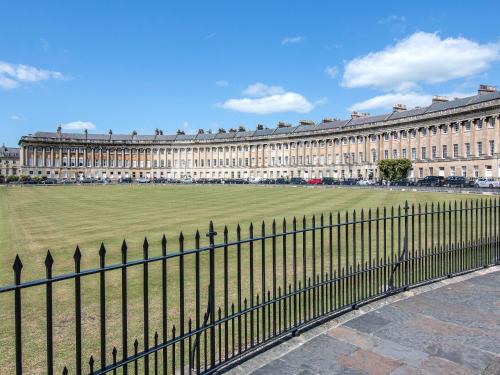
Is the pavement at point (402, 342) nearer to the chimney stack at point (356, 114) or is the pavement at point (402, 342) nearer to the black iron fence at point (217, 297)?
the black iron fence at point (217, 297)

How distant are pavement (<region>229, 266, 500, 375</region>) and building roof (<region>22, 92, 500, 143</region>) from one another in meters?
69.1

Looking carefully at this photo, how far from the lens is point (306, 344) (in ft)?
17.1

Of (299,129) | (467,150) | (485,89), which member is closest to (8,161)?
(299,129)

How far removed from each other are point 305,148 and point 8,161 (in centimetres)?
11391

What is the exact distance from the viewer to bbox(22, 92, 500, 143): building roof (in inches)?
2849

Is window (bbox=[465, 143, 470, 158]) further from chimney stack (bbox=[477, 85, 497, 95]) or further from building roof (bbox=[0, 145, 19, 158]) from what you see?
building roof (bbox=[0, 145, 19, 158])

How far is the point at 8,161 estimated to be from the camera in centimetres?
14775

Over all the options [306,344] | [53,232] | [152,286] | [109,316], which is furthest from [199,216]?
[306,344]

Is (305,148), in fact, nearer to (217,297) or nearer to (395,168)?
(395,168)

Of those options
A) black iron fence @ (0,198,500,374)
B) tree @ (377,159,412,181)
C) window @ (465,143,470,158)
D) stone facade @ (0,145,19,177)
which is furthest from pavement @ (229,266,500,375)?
stone facade @ (0,145,19,177)

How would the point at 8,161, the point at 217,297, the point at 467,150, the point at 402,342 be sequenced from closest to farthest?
the point at 402,342 → the point at 217,297 → the point at 467,150 → the point at 8,161

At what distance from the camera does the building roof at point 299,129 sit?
72.4 m

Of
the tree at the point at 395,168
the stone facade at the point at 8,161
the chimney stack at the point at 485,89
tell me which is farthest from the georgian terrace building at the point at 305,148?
the stone facade at the point at 8,161

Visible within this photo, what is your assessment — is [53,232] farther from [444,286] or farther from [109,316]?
[444,286]
